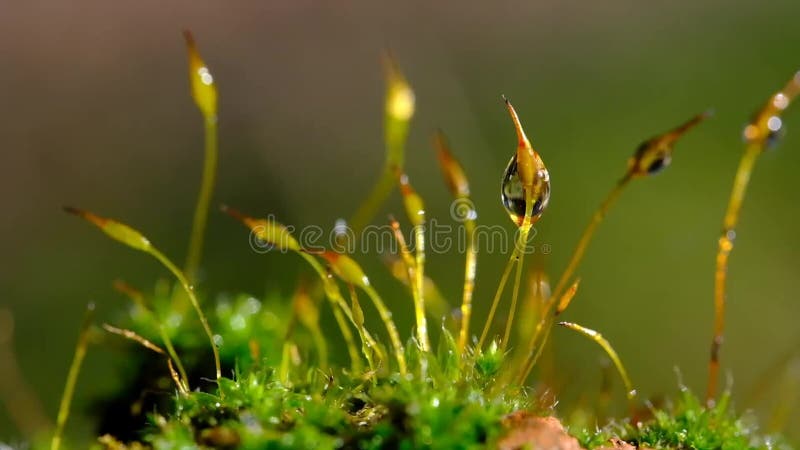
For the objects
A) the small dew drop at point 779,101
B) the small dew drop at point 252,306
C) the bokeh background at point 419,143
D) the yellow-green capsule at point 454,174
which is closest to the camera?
the small dew drop at point 779,101

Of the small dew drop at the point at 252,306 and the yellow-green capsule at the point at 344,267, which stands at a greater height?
the yellow-green capsule at the point at 344,267

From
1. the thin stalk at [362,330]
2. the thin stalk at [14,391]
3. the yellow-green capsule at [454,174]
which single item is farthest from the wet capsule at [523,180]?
the thin stalk at [14,391]

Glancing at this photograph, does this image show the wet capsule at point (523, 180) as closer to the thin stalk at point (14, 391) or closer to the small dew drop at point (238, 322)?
the small dew drop at point (238, 322)

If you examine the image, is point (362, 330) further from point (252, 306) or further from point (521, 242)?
point (252, 306)

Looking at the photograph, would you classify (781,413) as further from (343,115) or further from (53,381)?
(343,115)

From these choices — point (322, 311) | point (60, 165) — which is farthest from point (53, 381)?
point (60, 165)

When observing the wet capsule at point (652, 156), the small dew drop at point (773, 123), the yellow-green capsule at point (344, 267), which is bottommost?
the yellow-green capsule at point (344, 267)
